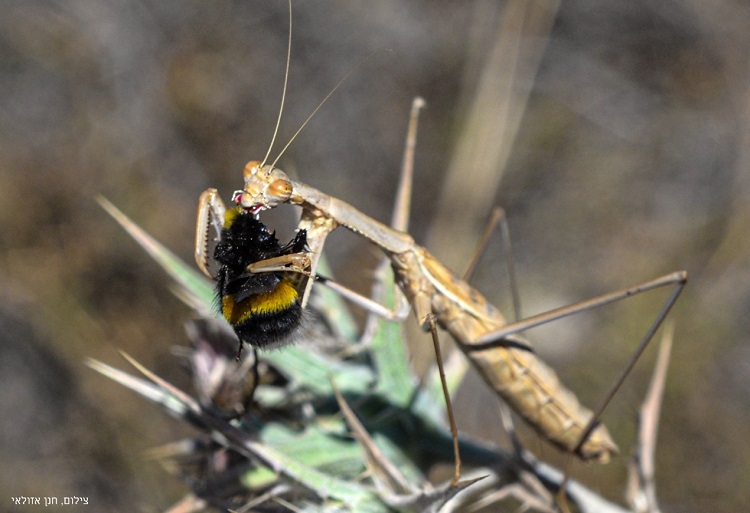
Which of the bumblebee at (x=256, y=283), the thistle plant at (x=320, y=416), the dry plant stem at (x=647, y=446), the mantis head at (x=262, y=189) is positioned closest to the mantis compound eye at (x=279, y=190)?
the mantis head at (x=262, y=189)

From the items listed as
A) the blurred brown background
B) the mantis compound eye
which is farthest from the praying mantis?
the blurred brown background

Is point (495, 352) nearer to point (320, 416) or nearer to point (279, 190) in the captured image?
point (320, 416)

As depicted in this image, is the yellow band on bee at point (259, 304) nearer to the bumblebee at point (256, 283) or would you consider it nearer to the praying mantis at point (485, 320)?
the bumblebee at point (256, 283)

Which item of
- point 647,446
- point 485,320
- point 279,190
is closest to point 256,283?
point 279,190

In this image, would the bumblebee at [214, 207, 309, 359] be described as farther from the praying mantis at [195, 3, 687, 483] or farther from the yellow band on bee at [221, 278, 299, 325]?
the praying mantis at [195, 3, 687, 483]

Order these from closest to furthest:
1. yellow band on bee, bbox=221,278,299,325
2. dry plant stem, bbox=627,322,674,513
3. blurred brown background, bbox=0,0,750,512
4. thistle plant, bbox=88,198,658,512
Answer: yellow band on bee, bbox=221,278,299,325 < thistle plant, bbox=88,198,658,512 < dry plant stem, bbox=627,322,674,513 < blurred brown background, bbox=0,0,750,512
